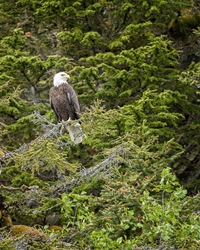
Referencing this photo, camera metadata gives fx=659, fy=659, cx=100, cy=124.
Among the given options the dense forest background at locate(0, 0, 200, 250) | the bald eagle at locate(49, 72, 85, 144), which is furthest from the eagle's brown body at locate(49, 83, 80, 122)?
the dense forest background at locate(0, 0, 200, 250)

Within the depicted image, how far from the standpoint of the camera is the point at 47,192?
989 centimetres

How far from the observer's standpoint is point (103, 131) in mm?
8500

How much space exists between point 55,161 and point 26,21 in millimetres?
6558

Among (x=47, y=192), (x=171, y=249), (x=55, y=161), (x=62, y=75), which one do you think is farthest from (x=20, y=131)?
(x=171, y=249)

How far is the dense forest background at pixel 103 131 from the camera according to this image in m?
8.34

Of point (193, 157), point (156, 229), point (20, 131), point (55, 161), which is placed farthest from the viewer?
point (193, 157)

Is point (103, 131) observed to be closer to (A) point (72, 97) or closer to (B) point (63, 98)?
(A) point (72, 97)

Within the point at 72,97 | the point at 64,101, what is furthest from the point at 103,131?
the point at 64,101

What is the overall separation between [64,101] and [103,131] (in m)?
3.40

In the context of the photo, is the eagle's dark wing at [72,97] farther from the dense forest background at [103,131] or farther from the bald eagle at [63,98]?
the dense forest background at [103,131]

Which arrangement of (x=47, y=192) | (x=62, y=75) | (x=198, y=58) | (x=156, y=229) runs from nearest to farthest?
(x=156, y=229) < (x=47, y=192) < (x=62, y=75) < (x=198, y=58)

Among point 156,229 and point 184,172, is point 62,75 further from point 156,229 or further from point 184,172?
point 156,229

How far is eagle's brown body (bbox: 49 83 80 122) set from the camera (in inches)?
459

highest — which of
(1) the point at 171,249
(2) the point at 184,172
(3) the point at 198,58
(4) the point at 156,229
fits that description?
(4) the point at 156,229
